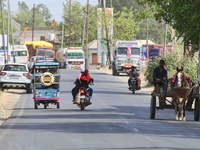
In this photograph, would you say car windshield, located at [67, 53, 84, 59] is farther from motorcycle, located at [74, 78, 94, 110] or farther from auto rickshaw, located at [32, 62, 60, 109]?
motorcycle, located at [74, 78, 94, 110]

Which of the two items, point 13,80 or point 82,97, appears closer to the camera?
point 82,97

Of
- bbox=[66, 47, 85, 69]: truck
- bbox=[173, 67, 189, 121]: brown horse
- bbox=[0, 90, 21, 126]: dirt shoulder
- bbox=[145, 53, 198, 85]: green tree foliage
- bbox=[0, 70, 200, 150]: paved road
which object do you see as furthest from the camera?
bbox=[66, 47, 85, 69]: truck

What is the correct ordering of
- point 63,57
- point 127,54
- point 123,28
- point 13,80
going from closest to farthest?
point 13,80
point 127,54
point 63,57
point 123,28

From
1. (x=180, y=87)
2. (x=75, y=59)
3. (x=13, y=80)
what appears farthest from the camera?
(x=75, y=59)

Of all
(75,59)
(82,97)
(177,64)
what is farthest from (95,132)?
(75,59)

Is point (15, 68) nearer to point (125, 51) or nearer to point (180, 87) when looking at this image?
point (180, 87)

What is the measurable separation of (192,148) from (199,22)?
12.6m

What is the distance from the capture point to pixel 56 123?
15.0 m

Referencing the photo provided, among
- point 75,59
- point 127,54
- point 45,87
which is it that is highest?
point 127,54

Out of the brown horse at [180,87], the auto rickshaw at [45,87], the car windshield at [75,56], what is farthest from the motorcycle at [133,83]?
the car windshield at [75,56]

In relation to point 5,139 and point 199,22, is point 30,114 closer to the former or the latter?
point 5,139

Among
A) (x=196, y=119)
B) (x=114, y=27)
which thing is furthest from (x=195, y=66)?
(x=114, y=27)

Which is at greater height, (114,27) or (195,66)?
(114,27)

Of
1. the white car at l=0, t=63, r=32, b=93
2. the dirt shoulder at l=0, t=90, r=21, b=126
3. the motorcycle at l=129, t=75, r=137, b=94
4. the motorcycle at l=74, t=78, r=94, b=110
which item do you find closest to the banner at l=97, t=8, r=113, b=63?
the motorcycle at l=129, t=75, r=137, b=94
